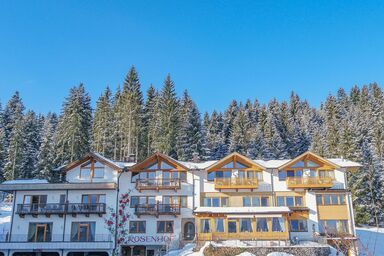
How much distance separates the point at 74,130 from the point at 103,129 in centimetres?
638

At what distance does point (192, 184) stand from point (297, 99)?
2186 inches

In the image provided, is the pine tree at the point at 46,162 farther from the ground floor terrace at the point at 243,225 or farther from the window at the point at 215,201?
the ground floor terrace at the point at 243,225

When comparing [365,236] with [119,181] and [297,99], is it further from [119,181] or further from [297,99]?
[297,99]

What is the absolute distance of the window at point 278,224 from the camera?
28.4 metres

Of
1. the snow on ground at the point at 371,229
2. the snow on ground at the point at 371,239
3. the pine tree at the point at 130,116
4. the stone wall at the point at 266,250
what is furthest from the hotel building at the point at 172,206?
the pine tree at the point at 130,116

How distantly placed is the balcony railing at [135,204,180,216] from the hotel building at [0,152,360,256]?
89 millimetres

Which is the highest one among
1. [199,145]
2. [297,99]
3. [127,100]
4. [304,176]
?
[297,99]

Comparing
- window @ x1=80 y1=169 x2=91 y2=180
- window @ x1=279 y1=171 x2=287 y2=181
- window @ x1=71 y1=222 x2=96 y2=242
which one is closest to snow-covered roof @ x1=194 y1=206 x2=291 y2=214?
window @ x1=279 y1=171 x2=287 y2=181

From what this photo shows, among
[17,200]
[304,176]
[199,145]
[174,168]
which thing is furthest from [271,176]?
[17,200]

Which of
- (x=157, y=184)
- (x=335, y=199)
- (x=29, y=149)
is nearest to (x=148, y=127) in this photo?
(x=29, y=149)

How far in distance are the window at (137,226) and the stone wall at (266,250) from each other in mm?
7042

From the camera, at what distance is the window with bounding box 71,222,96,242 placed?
29.8m

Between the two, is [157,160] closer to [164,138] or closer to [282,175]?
[282,175]

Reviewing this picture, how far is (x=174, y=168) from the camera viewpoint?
32312 millimetres
